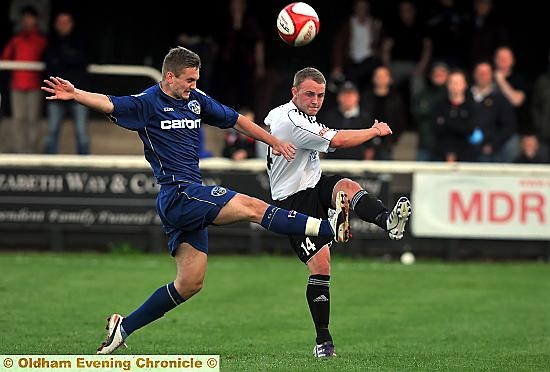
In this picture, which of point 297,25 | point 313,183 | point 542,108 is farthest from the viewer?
point 542,108

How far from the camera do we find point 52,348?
10102mm

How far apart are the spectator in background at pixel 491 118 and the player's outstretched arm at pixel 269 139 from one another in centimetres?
883

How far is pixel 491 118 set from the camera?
59.1 ft

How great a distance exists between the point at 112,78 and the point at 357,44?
3.97 m

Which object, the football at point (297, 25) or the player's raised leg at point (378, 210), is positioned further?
the football at point (297, 25)

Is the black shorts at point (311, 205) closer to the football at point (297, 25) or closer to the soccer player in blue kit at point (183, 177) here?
the soccer player in blue kit at point (183, 177)

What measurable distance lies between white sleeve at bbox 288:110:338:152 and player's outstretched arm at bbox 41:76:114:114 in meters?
1.55

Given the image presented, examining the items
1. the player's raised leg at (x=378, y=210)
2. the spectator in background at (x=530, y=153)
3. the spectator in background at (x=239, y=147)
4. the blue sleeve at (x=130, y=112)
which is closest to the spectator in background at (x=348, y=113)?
the spectator in background at (x=239, y=147)

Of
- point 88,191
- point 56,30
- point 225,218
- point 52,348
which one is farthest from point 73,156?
point 225,218

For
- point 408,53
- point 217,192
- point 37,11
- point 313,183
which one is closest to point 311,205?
point 313,183

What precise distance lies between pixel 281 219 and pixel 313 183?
1201 millimetres

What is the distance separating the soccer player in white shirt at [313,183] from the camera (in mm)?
9617

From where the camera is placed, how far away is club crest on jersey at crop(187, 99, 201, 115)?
9.35 metres

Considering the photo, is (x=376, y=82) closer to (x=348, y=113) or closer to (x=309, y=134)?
(x=348, y=113)
